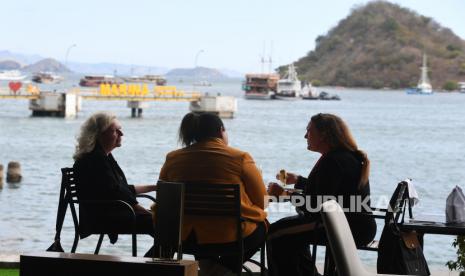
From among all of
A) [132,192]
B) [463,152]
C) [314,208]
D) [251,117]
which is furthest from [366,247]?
[251,117]

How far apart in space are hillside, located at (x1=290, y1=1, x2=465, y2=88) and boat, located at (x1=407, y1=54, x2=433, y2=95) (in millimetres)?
3186

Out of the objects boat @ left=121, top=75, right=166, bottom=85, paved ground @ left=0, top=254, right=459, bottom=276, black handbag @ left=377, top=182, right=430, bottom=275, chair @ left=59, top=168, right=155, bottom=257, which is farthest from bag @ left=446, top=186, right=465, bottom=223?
boat @ left=121, top=75, right=166, bottom=85

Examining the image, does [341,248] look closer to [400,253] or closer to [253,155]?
[400,253]

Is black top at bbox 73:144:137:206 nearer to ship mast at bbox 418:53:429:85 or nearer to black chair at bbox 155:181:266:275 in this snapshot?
black chair at bbox 155:181:266:275

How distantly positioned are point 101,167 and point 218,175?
2.68 feet

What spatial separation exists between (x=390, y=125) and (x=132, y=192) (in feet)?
226

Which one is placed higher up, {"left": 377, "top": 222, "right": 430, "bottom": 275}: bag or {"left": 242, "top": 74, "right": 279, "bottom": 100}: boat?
{"left": 377, "top": 222, "right": 430, "bottom": 275}: bag

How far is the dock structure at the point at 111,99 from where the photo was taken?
6650cm

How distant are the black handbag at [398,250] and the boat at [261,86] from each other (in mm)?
118986

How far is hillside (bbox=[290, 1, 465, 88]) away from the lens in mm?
155875

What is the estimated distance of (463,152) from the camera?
50406 millimetres

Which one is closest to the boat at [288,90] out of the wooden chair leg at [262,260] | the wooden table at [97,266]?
the wooden chair leg at [262,260]

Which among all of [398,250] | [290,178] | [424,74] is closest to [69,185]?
[290,178]

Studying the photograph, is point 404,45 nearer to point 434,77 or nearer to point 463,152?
point 434,77
